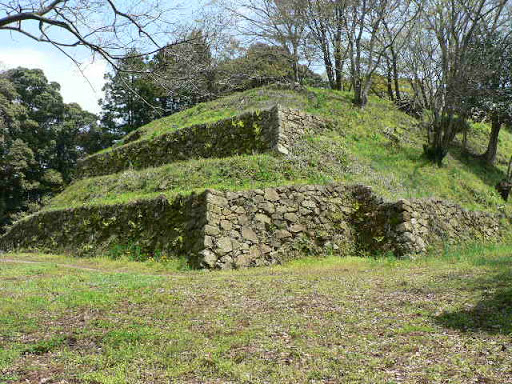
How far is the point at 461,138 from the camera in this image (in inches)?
1027

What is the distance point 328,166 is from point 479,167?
39.5 ft

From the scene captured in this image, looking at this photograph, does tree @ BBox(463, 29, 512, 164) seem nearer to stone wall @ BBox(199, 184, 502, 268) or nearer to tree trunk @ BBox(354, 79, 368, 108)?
tree trunk @ BBox(354, 79, 368, 108)

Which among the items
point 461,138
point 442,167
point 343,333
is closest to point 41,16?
point 343,333

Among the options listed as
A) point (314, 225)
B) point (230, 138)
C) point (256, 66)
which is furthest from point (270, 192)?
point (256, 66)

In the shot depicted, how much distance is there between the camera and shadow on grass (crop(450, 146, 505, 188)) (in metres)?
22.3

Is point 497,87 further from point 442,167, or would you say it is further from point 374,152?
point 374,152

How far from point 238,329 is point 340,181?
9.97 m

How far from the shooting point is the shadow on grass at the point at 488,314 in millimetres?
5391

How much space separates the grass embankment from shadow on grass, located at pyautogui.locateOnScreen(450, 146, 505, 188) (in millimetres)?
14387

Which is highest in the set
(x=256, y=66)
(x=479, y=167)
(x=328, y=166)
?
(x=256, y=66)

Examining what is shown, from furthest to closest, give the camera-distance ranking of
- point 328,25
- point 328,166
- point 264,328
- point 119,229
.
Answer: point 328,25
point 328,166
point 119,229
point 264,328

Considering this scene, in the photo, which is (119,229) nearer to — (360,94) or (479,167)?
(360,94)

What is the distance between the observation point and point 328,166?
622 inches

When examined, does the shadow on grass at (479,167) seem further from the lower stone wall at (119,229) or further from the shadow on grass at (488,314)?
the shadow on grass at (488,314)
